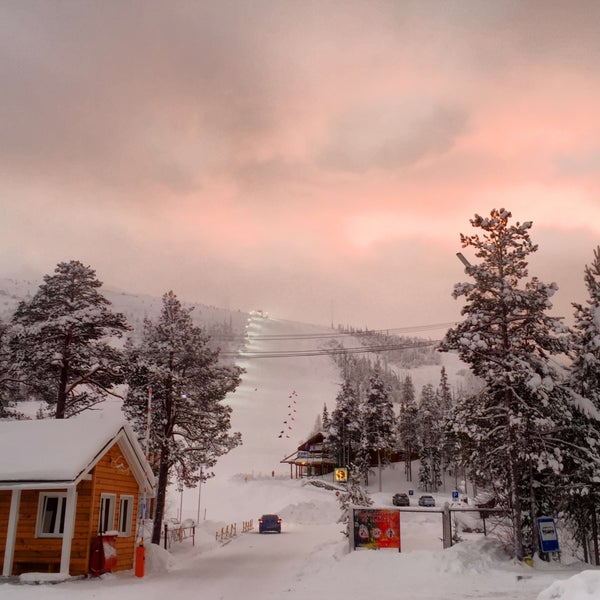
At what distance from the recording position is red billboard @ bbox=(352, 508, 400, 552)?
73.5 ft

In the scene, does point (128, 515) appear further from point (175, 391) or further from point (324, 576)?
point (324, 576)

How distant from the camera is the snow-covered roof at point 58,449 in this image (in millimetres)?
Result: 19062

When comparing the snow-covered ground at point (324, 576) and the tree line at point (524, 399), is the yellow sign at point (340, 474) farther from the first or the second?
the tree line at point (524, 399)

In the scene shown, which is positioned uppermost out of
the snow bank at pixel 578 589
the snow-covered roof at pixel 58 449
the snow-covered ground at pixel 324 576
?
the snow-covered roof at pixel 58 449


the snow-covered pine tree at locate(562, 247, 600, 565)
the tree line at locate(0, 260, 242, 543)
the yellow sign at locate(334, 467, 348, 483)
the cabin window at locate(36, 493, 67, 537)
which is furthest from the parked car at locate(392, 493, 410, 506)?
the cabin window at locate(36, 493, 67, 537)

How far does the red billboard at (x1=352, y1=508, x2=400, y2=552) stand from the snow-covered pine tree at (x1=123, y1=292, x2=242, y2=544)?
10221 mm

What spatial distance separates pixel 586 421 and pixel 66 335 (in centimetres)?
2401

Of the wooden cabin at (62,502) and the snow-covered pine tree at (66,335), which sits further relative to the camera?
the snow-covered pine tree at (66,335)

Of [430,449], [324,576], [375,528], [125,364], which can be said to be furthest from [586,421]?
[430,449]

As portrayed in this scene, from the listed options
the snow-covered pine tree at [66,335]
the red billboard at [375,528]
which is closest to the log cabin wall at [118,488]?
the snow-covered pine tree at [66,335]

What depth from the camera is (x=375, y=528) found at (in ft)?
74.0

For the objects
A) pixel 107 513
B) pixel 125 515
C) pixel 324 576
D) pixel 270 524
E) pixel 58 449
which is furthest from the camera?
pixel 270 524

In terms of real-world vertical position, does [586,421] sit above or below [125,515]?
above

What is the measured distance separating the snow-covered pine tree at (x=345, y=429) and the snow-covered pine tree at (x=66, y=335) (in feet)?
198
